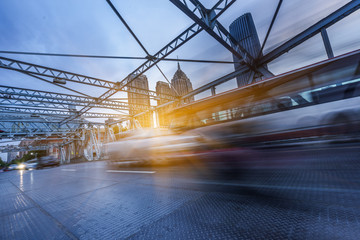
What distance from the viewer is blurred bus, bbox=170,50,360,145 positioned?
3650mm

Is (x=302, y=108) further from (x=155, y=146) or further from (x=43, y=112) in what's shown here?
(x=43, y=112)

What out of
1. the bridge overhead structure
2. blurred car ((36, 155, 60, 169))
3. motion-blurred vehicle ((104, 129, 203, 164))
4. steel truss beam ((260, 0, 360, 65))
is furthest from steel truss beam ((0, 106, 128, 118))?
steel truss beam ((260, 0, 360, 65))

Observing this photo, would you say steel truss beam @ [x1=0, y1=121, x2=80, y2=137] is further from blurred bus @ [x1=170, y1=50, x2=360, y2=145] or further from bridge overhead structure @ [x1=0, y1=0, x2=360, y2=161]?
blurred bus @ [x1=170, y1=50, x2=360, y2=145]

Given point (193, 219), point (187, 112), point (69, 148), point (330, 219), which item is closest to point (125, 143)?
point (187, 112)

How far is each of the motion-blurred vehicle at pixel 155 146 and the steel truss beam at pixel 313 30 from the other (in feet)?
26.6

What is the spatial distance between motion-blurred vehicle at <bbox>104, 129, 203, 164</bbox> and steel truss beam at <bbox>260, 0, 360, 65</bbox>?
8.11 metres

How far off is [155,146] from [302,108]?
516 cm

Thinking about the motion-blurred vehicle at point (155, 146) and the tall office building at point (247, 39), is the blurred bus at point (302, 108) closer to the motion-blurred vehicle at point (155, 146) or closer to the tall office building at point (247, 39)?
the motion-blurred vehicle at point (155, 146)

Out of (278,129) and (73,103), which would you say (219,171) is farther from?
(73,103)

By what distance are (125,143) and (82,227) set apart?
495cm

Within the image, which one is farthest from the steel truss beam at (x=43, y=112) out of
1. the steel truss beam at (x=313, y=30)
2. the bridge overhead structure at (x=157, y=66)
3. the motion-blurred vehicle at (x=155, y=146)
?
the steel truss beam at (x=313, y=30)

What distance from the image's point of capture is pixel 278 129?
3797mm

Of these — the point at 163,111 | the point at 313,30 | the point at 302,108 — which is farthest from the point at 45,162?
the point at 313,30

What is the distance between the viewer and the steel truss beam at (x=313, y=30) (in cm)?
550
